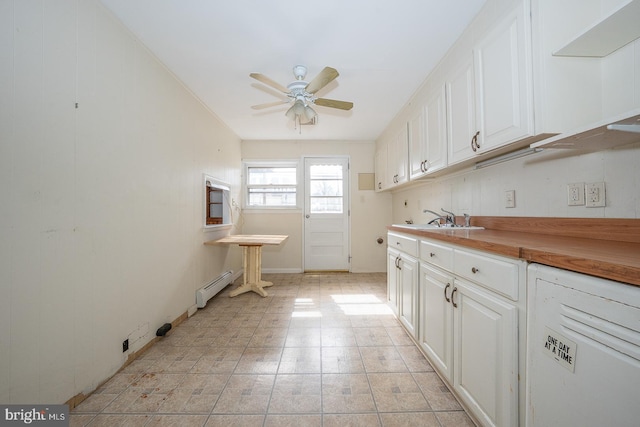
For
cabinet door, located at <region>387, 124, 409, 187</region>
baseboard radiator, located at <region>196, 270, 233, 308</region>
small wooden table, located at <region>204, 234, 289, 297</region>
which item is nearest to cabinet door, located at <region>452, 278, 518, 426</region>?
cabinet door, located at <region>387, 124, 409, 187</region>

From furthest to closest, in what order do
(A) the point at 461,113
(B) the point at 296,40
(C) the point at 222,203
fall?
(C) the point at 222,203
(B) the point at 296,40
(A) the point at 461,113

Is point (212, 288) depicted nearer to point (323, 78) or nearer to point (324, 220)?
point (324, 220)

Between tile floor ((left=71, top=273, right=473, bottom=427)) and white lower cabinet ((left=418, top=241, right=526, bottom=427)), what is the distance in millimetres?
246

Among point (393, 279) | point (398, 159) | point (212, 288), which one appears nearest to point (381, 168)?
point (398, 159)

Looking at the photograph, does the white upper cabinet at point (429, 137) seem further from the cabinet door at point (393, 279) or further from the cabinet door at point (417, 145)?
the cabinet door at point (393, 279)

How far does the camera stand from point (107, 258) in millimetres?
1607

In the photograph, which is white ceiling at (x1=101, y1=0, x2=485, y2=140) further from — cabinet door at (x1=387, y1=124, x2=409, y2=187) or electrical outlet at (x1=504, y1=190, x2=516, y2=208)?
electrical outlet at (x1=504, y1=190, x2=516, y2=208)

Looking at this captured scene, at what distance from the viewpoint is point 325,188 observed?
462cm

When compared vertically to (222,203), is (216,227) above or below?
below

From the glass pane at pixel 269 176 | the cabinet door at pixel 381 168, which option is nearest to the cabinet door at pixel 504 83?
the cabinet door at pixel 381 168

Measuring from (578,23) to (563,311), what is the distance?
54.8 inches

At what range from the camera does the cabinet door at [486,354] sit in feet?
3.19

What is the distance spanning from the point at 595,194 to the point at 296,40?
212 cm

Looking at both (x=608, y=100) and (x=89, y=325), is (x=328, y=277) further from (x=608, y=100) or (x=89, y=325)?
(x=608, y=100)
